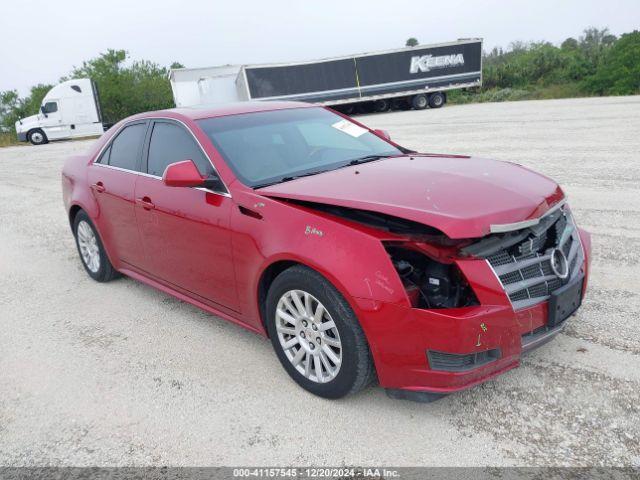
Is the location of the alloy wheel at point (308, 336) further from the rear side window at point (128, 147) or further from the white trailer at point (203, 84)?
the white trailer at point (203, 84)

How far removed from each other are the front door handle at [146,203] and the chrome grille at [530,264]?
8.71ft

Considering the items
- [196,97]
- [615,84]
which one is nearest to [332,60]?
[196,97]

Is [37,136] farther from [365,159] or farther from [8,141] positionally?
[365,159]

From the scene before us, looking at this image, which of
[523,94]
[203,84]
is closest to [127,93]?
[203,84]

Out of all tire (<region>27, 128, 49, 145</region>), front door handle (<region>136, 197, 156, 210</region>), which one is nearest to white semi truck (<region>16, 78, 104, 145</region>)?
tire (<region>27, 128, 49, 145</region>)

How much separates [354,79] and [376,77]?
1463 mm

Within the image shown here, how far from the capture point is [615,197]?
7.24 metres

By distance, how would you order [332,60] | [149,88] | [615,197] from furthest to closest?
[149,88] → [332,60] → [615,197]

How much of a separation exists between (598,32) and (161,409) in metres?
85.7

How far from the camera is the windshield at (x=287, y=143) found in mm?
3855

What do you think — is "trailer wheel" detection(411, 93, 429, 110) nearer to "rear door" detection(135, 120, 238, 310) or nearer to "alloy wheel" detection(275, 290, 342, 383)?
"rear door" detection(135, 120, 238, 310)

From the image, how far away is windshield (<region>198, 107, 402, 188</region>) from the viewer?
12.6ft

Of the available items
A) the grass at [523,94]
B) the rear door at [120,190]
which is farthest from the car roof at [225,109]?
the grass at [523,94]

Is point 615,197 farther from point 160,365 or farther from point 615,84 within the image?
point 615,84
